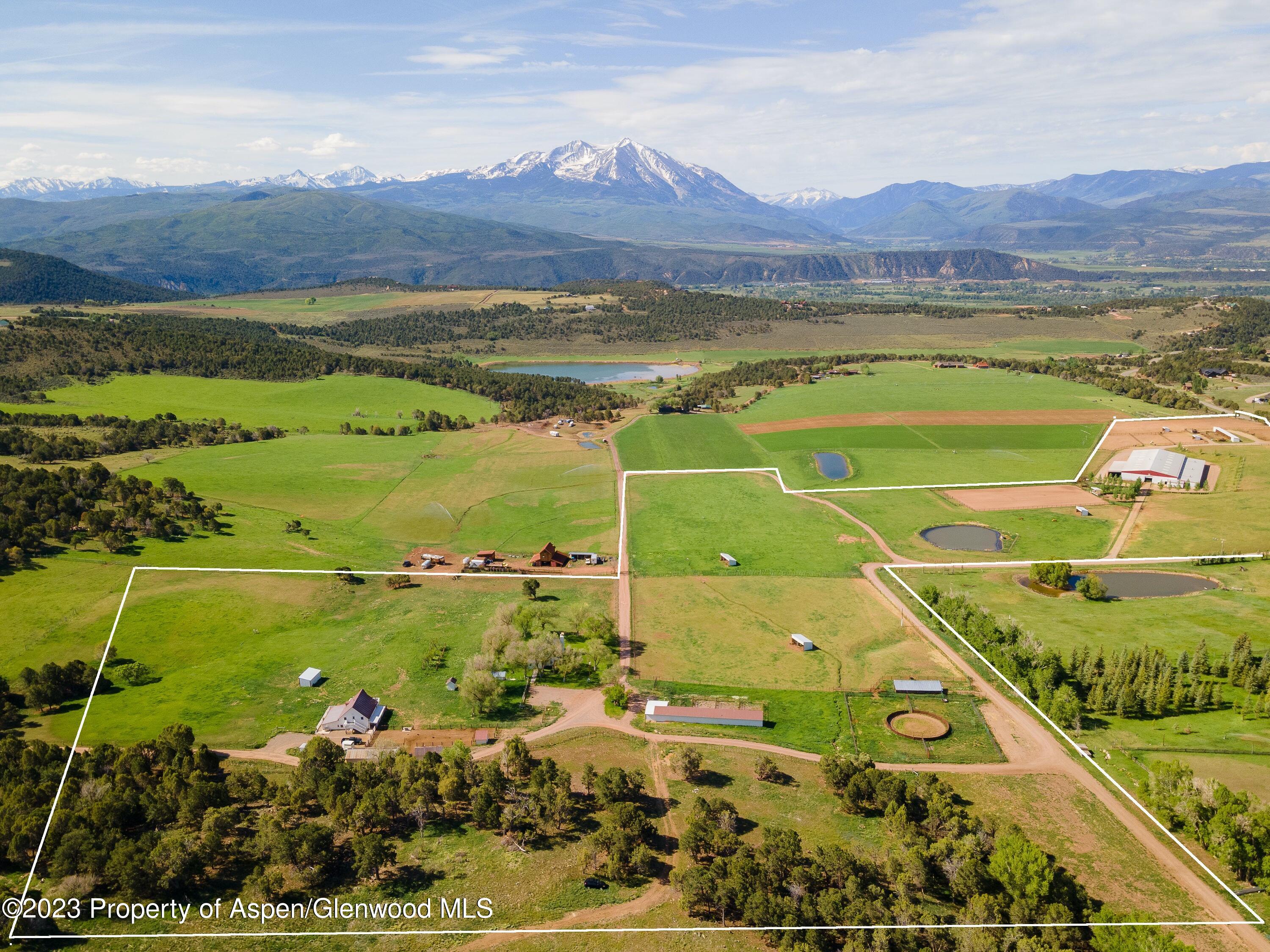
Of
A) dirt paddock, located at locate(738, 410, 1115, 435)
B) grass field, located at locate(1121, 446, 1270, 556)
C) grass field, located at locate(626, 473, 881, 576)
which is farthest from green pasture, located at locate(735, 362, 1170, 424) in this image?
grass field, located at locate(626, 473, 881, 576)

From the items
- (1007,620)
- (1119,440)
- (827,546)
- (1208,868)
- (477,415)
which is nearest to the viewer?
(1208,868)

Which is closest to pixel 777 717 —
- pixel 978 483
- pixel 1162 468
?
pixel 978 483

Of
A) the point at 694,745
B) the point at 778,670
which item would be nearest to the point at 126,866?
the point at 694,745

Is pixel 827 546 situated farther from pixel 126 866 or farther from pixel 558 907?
pixel 126 866

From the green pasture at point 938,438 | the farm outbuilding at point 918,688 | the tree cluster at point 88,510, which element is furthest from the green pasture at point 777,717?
the green pasture at point 938,438

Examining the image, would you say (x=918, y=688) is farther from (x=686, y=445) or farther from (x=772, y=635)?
(x=686, y=445)

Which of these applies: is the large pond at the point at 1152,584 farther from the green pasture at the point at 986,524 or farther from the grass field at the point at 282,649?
the grass field at the point at 282,649

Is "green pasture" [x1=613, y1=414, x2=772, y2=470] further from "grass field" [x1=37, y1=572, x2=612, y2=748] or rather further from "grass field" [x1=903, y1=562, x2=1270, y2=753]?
"grass field" [x1=903, y1=562, x2=1270, y2=753]
